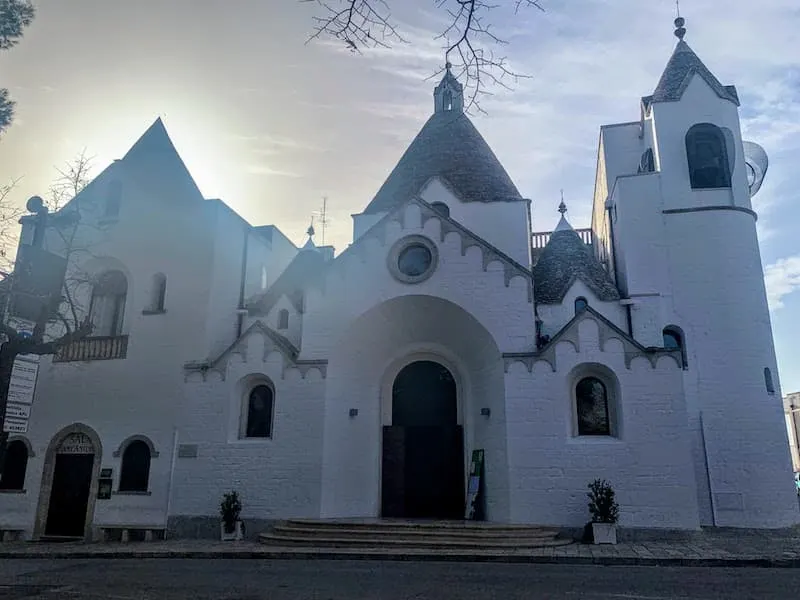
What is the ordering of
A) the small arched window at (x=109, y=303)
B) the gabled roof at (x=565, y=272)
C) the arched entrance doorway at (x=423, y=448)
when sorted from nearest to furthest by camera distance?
the arched entrance doorway at (x=423, y=448), the gabled roof at (x=565, y=272), the small arched window at (x=109, y=303)

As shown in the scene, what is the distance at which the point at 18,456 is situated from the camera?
19.8 m

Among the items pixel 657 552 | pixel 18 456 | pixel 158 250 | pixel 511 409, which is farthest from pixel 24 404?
pixel 657 552

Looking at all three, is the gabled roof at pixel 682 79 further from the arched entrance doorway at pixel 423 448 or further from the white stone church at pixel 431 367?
the arched entrance doorway at pixel 423 448

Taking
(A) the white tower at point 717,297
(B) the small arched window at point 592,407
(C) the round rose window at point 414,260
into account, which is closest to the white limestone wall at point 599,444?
(B) the small arched window at point 592,407

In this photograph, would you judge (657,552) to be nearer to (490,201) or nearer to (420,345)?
(420,345)

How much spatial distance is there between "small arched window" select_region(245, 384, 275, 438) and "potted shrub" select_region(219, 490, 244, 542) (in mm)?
1933

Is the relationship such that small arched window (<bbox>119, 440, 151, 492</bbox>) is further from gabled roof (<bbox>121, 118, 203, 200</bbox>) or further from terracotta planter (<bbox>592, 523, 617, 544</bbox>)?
terracotta planter (<bbox>592, 523, 617, 544</bbox>)

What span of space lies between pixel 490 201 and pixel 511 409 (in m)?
8.17

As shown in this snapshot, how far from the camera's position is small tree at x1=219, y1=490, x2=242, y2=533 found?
1661 cm

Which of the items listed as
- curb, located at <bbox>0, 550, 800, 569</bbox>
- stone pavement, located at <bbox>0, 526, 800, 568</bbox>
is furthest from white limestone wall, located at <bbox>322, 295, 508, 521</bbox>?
curb, located at <bbox>0, 550, 800, 569</bbox>

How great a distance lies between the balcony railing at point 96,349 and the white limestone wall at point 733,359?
55.9 feet

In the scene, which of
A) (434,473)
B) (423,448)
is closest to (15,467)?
(423,448)

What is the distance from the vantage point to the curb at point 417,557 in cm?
1192

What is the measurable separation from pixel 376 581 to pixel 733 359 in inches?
513
